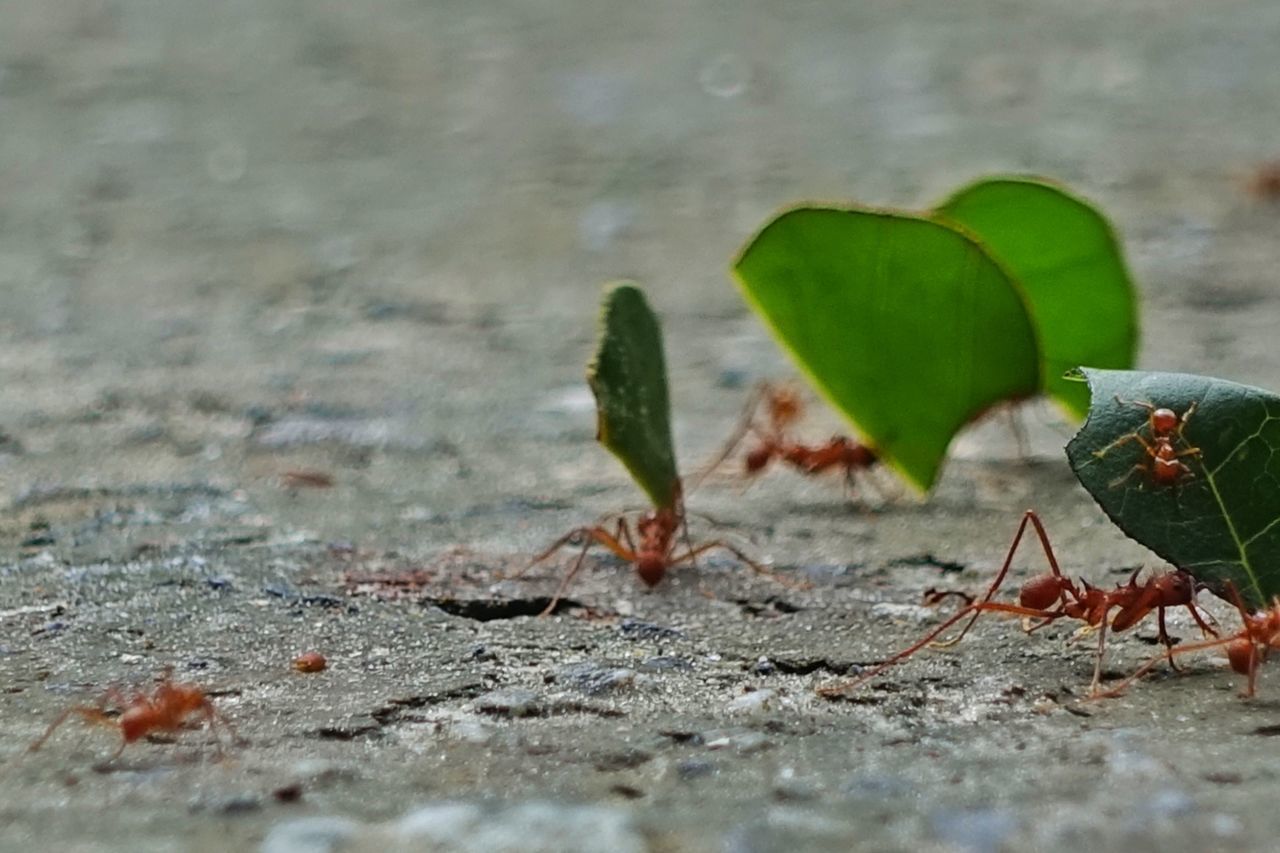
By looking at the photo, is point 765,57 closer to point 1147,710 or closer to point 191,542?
point 191,542

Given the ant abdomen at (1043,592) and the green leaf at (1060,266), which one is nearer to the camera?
the ant abdomen at (1043,592)

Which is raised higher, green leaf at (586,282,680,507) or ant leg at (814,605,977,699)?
green leaf at (586,282,680,507)

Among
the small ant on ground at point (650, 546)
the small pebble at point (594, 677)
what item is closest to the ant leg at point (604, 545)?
the small ant on ground at point (650, 546)

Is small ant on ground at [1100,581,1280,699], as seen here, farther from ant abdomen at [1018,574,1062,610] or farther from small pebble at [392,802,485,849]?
small pebble at [392,802,485,849]

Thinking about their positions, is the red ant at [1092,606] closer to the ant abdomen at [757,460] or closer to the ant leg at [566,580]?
the ant leg at [566,580]

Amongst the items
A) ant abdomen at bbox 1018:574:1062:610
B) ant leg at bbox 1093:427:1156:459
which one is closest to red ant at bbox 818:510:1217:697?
ant abdomen at bbox 1018:574:1062:610
